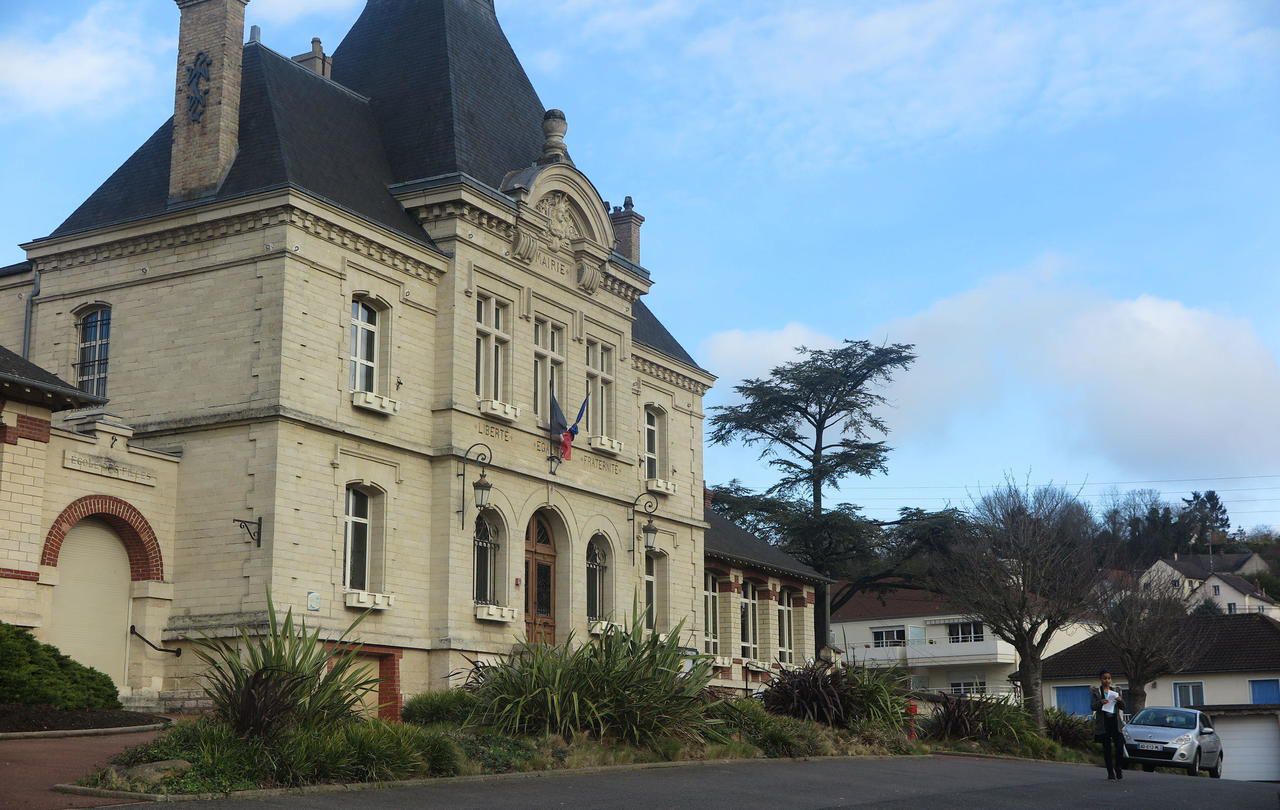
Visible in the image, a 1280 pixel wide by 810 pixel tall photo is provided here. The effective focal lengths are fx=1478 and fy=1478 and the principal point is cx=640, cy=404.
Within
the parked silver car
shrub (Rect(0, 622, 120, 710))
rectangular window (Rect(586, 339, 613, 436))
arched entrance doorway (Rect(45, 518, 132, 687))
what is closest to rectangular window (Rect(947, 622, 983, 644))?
the parked silver car

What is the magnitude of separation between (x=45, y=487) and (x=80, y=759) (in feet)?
24.7

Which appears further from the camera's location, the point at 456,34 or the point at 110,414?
the point at 456,34

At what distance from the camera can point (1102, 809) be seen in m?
16.0

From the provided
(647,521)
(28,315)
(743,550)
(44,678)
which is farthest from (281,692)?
(743,550)

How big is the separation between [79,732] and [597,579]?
14.5m

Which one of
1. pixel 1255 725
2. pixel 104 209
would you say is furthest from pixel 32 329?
pixel 1255 725

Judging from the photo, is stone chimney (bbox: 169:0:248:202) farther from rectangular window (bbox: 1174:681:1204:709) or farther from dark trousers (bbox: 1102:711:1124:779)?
rectangular window (bbox: 1174:681:1204:709)

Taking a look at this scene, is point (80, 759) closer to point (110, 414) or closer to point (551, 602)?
point (110, 414)

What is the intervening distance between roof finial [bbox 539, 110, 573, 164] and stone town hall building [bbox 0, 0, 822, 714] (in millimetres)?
66

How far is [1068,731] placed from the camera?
32562mm

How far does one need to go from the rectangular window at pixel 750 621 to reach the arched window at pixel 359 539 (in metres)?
17.4

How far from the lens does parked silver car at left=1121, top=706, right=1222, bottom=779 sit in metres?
29.7

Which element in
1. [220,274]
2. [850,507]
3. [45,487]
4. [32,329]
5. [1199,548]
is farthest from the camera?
[1199,548]

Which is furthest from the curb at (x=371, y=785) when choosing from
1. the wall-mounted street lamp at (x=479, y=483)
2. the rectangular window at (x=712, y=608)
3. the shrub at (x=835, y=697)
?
the rectangular window at (x=712, y=608)
